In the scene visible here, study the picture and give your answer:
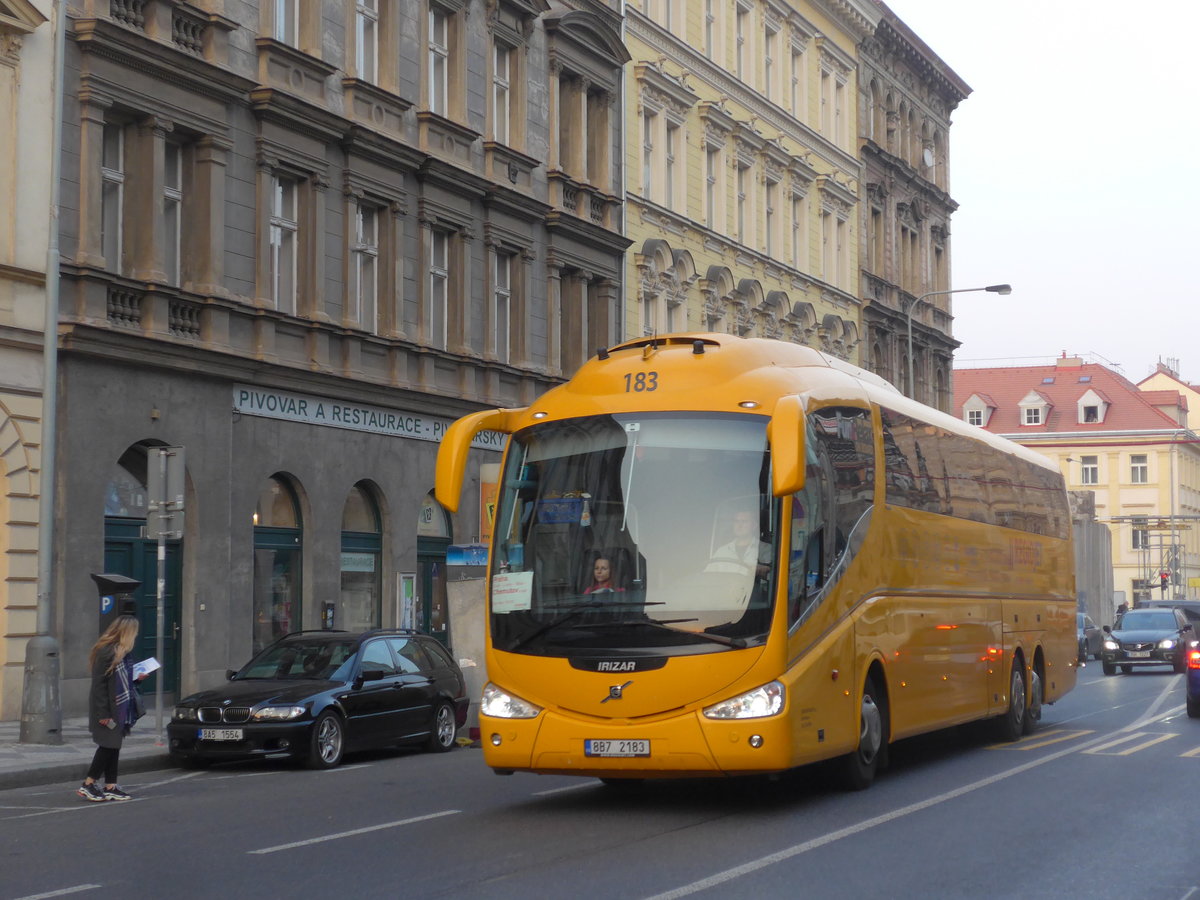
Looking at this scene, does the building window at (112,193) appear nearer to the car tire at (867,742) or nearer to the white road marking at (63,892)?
the car tire at (867,742)

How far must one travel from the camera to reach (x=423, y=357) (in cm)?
3162

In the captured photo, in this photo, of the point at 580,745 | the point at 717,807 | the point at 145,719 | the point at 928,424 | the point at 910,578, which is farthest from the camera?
the point at 145,719

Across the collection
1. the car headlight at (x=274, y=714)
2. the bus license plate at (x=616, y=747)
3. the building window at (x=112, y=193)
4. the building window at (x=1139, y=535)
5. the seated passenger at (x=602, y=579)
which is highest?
the building window at (x=112, y=193)

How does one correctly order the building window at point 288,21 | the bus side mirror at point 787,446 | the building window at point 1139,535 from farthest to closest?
1. the building window at point 1139,535
2. the building window at point 288,21
3. the bus side mirror at point 787,446

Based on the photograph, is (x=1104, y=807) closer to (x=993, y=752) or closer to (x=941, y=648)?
(x=941, y=648)

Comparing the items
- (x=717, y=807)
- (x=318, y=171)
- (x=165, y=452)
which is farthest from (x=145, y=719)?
(x=717, y=807)

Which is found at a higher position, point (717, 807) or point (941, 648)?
point (941, 648)

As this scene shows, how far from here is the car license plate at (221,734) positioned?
709 inches

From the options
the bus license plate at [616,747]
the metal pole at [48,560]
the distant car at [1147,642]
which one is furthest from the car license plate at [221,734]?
the distant car at [1147,642]

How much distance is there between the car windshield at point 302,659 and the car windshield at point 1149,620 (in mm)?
30208

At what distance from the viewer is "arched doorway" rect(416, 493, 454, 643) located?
105 ft

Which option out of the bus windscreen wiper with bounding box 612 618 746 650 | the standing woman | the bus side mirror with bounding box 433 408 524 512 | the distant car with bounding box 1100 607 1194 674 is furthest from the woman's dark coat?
the distant car with bounding box 1100 607 1194 674

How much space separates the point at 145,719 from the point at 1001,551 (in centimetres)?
1127

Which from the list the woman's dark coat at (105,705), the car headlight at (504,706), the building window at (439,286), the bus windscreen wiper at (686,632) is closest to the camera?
the bus windscreen wiper at (686,632)
